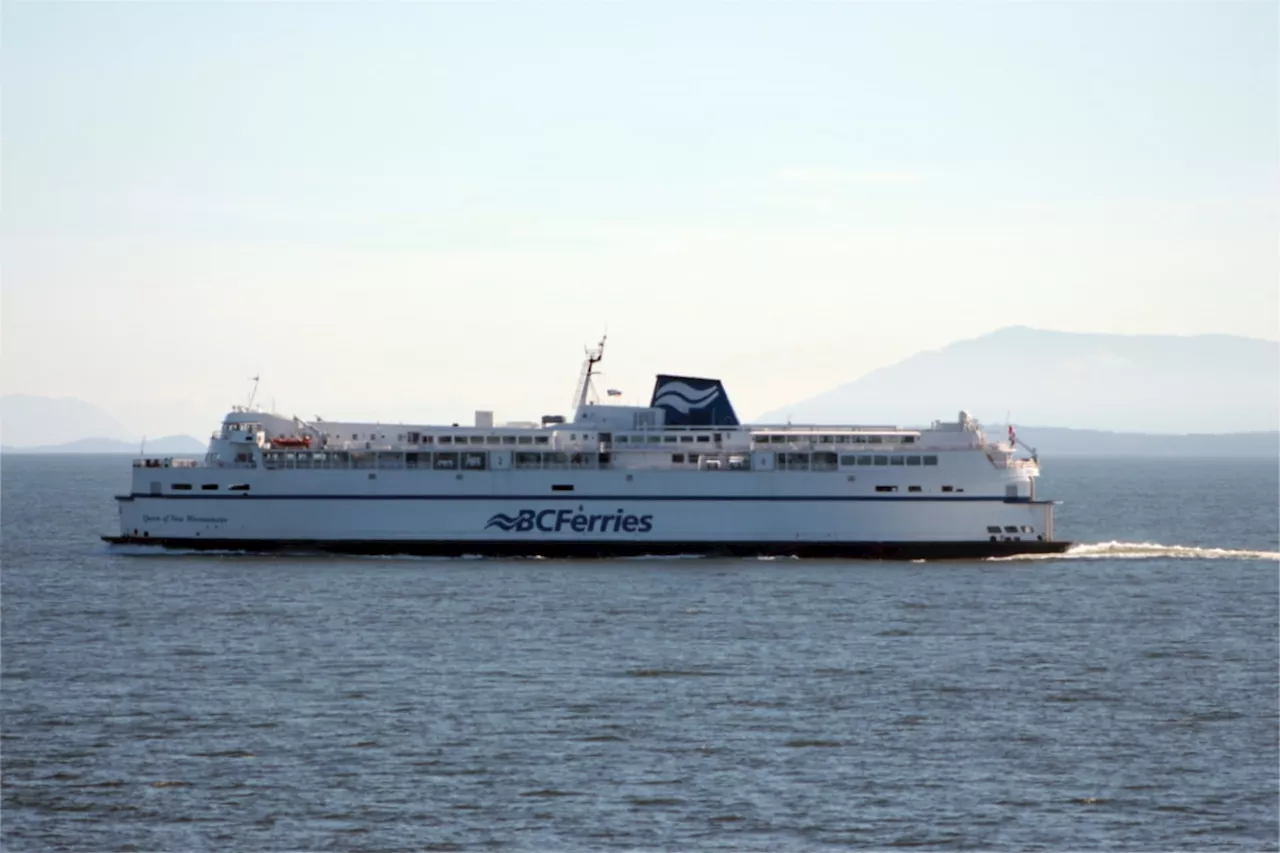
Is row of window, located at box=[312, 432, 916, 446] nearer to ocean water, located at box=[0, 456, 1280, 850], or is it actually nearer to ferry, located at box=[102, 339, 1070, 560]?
ferry, located at box=[102, 339, 1070, 560]

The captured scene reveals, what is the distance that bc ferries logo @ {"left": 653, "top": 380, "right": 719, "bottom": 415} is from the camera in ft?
172

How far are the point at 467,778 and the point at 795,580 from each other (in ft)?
73.3

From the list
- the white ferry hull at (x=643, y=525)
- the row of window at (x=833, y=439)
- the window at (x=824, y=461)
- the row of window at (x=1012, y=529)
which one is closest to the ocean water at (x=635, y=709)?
the white ferry hull at (x=643, y=525)

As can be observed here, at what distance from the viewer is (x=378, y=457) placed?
49156 mm

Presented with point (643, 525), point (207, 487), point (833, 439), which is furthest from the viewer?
point (833, 439)

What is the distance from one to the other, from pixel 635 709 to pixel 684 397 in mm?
26697

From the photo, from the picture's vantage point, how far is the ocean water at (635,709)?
20.3m

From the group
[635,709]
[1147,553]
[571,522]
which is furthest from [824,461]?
[635,709]

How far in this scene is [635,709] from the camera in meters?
26.4

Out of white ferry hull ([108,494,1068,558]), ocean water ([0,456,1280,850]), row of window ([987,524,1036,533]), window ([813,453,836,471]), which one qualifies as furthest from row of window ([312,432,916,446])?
ocean water ([0,456,1280,850])

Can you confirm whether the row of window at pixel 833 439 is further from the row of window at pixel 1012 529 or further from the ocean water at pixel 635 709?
the ocean water at pixel 635 709

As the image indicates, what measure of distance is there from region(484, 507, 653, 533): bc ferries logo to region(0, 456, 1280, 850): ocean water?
3.06 metres

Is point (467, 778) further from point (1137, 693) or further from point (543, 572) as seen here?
point (543, 572)

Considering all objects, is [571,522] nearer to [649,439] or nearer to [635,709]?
[649,439]
